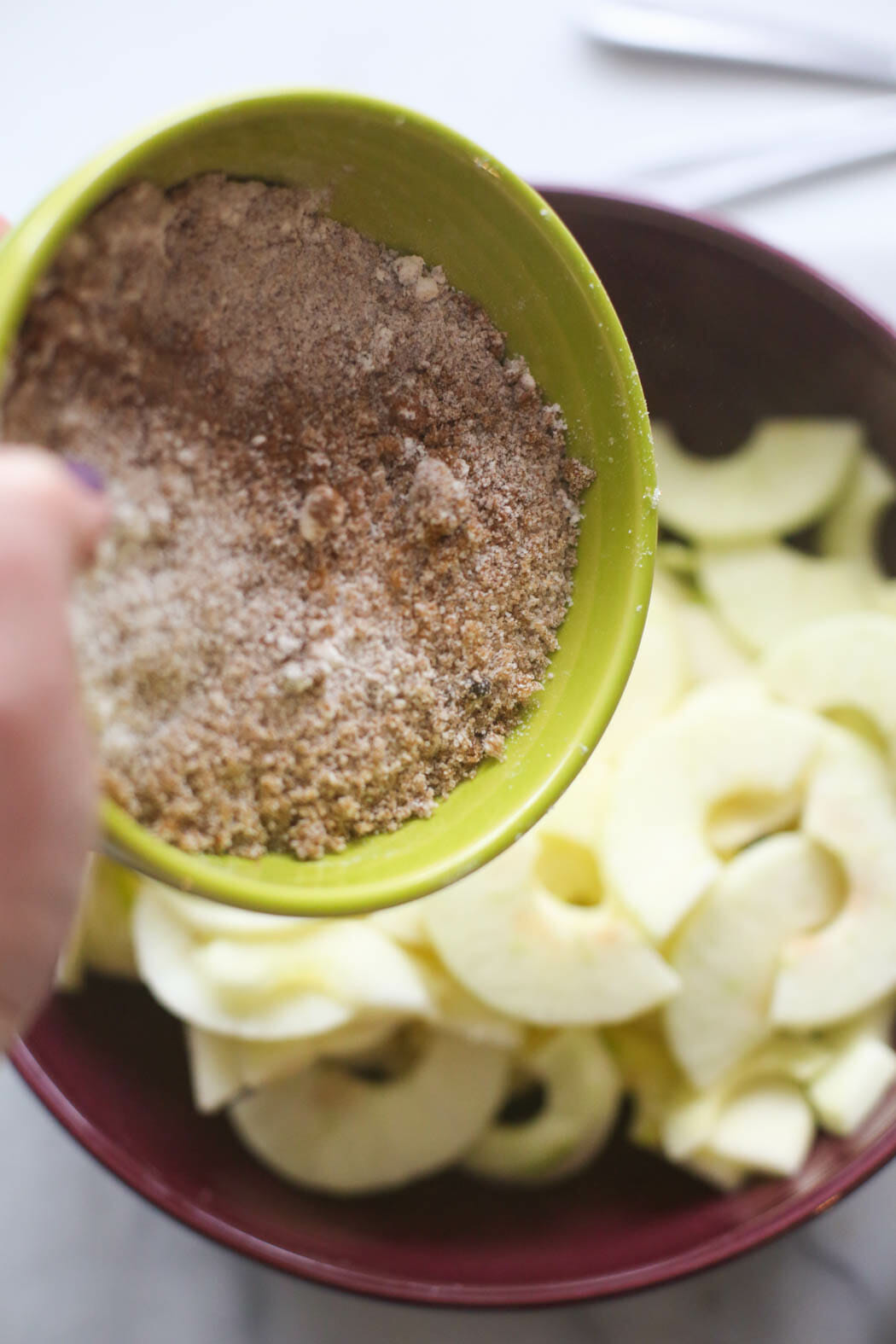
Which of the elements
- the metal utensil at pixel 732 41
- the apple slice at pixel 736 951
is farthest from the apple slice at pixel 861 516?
the metal utensil at pixel 732 41

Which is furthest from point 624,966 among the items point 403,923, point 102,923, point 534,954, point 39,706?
point 39,706

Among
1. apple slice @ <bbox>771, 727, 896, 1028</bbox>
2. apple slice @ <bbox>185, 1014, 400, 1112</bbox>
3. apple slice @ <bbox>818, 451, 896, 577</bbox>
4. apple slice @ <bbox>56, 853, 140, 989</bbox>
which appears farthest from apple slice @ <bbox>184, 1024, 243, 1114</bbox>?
apple slice @ <bbox>818, 451, 896, 577</bbox>

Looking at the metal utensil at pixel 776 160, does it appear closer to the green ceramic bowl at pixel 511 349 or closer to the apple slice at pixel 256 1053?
the green ceramic bowl at pixel 511 349

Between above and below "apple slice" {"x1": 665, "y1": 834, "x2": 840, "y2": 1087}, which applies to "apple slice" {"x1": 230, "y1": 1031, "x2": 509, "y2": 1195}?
below

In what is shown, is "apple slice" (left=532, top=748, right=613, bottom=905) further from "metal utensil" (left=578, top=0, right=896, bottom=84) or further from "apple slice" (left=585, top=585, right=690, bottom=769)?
"metal utensil" (left=578, top=0, right=896, bottom=84)

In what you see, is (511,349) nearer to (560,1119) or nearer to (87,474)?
(87,474)

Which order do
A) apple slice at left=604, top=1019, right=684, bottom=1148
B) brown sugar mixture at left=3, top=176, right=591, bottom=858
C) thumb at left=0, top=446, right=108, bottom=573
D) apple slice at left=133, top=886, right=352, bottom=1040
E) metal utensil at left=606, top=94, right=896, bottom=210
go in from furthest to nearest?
metal utensil at left=606, top=94, right=896, bottom=210
apple slice at left=604, top=1019, right=684, bottom=1148
apple slice at left=133, top=886, right=352, bottom=1040
brown sugar mixture at left=3, top=176, right=591, bottom=858
thumb at left=0, top=446, right=108, bottom=573
